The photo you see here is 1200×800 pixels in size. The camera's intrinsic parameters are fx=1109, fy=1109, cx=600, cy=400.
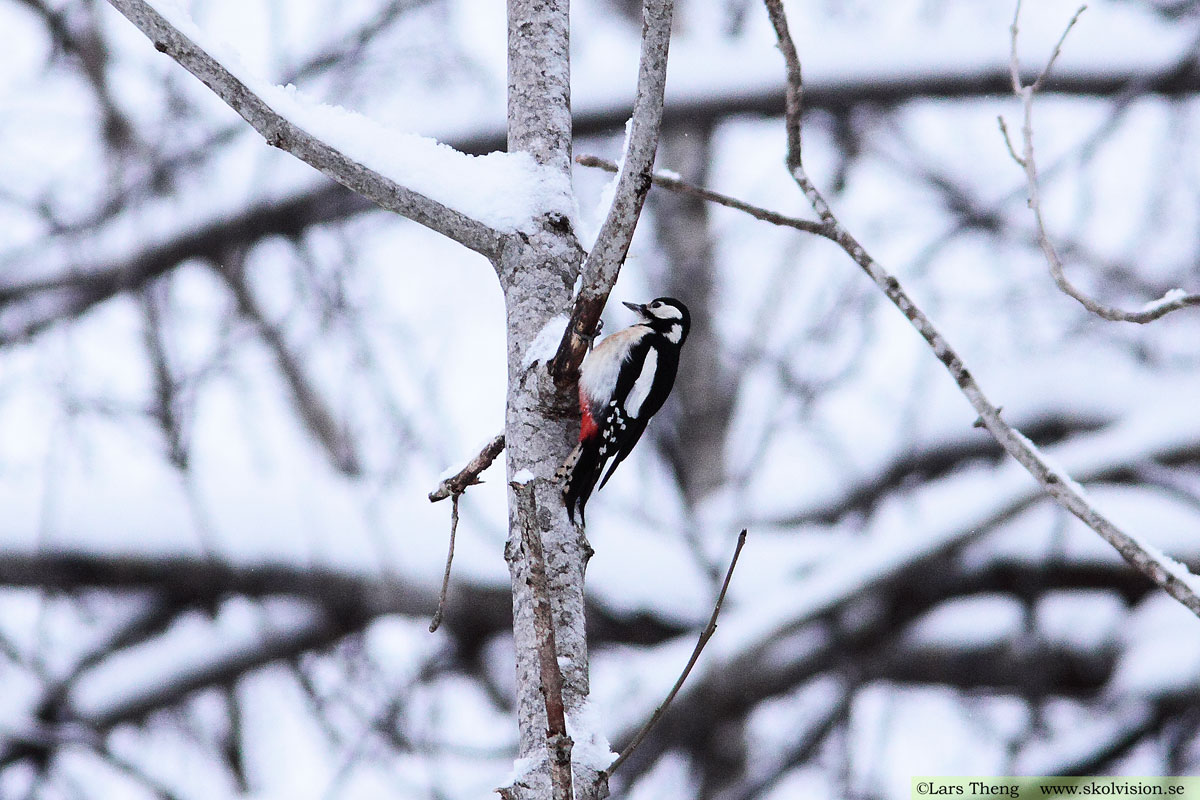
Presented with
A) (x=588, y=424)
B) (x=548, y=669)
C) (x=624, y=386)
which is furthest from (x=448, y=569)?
(x=624, y=386)

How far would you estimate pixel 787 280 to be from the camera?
25.0 ft

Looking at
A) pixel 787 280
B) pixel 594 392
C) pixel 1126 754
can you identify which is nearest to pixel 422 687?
pixel 594 392

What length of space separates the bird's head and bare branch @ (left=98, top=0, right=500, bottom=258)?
5.69 feet

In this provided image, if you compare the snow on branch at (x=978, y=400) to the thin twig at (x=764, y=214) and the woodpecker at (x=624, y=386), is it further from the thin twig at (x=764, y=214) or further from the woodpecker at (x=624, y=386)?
the woodpecker at (x=624, y=386)

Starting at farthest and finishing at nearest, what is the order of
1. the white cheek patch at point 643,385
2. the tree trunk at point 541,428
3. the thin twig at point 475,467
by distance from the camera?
the white cheek patch at point 643,385 → the thin twig at point 475,467 → the tree trunk at point 541,428

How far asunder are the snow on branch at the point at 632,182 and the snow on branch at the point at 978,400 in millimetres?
432

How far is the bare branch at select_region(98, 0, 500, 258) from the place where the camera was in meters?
1.47

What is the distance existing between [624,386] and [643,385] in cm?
6

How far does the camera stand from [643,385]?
8.95 ft

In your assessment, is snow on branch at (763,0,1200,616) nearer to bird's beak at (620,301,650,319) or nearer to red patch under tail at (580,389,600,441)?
red patch under tail at (580,389,600,441)

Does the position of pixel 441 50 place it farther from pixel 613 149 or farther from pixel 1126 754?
pixel 1126 754

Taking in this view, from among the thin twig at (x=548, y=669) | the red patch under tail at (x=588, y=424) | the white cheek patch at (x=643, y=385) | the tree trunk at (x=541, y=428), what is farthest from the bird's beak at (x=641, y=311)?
the thin twig at (x=548, y=669)

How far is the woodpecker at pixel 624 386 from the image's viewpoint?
216 cm

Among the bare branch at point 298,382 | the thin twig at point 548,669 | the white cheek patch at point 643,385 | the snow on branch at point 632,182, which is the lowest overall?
the thin twig at point 548,669
